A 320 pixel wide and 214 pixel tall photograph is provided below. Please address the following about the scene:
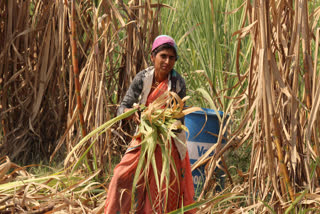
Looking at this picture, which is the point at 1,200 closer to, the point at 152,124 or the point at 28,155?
the point at 152,124

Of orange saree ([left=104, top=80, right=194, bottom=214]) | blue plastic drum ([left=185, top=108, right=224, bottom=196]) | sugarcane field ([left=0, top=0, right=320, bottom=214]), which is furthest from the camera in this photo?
blue plastic drum ([left=185, top=108, right=224, bottom=196])

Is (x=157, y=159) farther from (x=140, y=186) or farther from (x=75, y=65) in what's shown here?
(x=75, y=65)

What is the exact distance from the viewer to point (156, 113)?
262 cm

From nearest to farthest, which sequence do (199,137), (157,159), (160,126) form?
(160,126) < (157,159) < (199,137)

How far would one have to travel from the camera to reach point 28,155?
4.29 meters

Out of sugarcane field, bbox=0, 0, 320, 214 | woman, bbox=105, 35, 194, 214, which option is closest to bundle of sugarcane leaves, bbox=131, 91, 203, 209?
sugarcane field, bbox=0, 0, 320, 214

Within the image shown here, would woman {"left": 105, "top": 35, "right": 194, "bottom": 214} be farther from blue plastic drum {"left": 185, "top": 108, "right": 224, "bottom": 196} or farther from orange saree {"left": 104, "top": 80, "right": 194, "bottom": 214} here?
blue plastic drum {"left": 185, "top": 108, "right": 224, "bottom": 196}

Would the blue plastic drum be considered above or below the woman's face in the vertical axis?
below

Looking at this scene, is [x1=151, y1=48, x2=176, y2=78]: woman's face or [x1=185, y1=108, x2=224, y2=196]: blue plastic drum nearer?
[x1=151, y1=48, x2=176, y2=78]: woman's face

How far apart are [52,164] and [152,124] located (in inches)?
64.7

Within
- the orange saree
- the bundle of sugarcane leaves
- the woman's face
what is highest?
the woman's face

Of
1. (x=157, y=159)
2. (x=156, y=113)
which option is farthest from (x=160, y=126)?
(x=157, y=159)

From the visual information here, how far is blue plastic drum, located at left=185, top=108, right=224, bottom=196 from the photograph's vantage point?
3.30 m

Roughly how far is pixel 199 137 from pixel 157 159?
2.00ft
